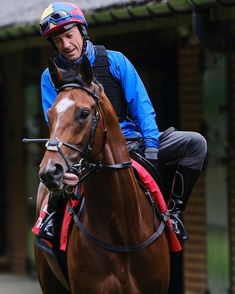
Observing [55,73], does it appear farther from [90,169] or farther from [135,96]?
[135,96]

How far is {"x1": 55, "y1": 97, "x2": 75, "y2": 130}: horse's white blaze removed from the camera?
6.10m

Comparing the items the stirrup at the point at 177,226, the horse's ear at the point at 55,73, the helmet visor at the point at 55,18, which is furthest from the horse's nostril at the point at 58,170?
the stirrup at the point at 177,226

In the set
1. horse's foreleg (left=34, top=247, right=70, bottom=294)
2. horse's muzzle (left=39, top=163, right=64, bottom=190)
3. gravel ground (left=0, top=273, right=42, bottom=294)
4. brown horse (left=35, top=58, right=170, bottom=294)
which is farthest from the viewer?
→ gravel ground (left=0, top=273, right=42, bottom=294)

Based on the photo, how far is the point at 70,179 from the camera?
6.00 m

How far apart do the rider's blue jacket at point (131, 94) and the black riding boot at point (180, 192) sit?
34 centimetres

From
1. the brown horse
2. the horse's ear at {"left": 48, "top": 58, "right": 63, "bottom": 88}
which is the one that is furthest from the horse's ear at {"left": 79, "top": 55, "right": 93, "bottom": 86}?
the horse's ear at {"left": 48, "top": 58, "right": 63, "bottom": 88}

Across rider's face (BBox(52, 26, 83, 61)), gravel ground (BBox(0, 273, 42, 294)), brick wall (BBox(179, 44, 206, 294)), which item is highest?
rider's face (BBox(52, 26, 83, 61))

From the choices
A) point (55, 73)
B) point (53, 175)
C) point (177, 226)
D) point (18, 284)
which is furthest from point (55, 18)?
point (18, 284)

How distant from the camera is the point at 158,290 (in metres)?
6.85

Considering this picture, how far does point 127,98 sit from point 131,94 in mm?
39

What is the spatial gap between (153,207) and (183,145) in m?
0.53

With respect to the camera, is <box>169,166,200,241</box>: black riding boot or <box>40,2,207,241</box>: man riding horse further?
<box>169,166,200,241</box>: black riding boot

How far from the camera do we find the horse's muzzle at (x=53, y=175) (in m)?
5.88

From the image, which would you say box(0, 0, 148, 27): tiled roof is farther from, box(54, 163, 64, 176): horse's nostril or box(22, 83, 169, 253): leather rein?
box(54, 163, 64, 176): horse's nostril
